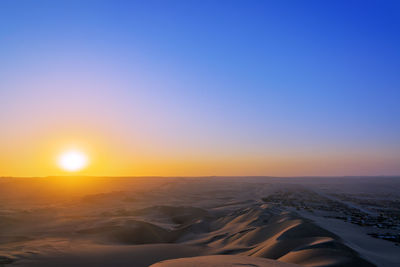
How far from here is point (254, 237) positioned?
12.7m

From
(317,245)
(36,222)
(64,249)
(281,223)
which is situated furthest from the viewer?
(36,222)

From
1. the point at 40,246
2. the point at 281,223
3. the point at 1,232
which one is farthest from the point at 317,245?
the point at 1,232

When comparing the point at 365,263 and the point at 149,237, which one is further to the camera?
the point at 149,237

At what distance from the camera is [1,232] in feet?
50.4

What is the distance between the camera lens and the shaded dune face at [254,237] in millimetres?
8328

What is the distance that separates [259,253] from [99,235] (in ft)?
28.8

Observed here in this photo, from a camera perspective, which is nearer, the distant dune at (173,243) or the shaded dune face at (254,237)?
the distant dune at (173,243)

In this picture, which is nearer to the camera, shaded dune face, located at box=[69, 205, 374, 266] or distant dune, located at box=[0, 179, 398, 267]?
distant dune, located at box=[0, 179, 398, 267]

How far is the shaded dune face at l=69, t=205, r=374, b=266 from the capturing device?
8.33 metres

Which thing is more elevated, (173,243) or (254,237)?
(254,237)

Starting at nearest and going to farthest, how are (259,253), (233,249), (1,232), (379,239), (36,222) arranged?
(259,253) < (233,249) < (379,239) < (1,232) < (36,222)

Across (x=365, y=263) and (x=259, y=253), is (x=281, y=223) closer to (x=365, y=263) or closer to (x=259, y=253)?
(x=259, y=253)

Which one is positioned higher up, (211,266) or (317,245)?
(211,266)

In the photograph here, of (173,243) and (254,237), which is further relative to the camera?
(173,243)
